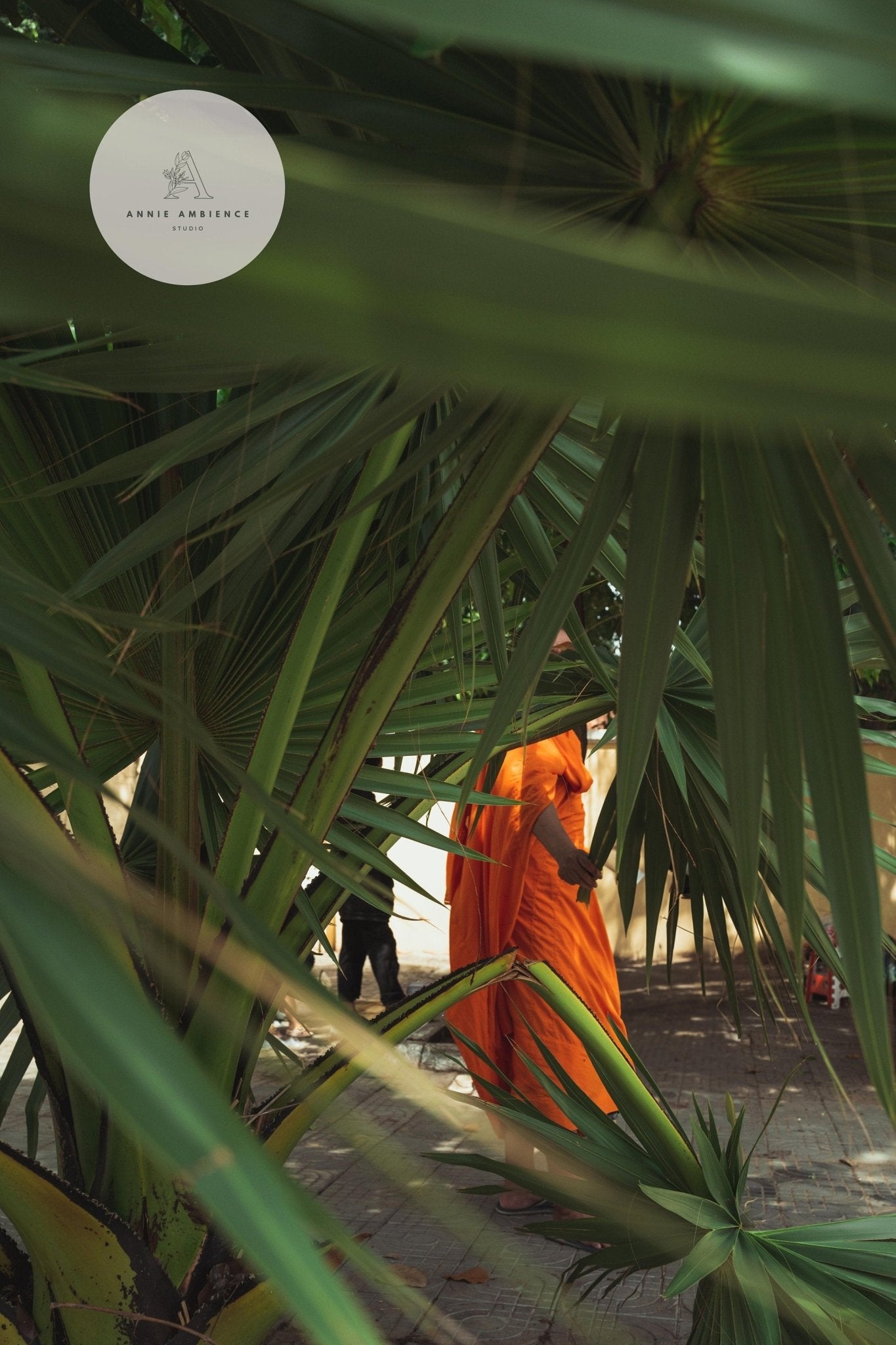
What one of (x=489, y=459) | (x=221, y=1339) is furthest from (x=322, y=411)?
(x=221, y=1339)

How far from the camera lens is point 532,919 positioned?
3879 mm

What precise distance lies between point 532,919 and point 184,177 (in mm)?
3378

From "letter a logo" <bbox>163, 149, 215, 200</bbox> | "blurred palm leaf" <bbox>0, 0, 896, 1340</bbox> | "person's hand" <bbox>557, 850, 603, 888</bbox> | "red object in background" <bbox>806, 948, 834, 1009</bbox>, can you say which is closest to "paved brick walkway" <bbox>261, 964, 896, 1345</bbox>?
"red object in background" <bbox>806, 948, 834, 1009</bbox>

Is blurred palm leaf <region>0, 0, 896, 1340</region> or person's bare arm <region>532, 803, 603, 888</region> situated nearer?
blurred palm leaf <region>0, 0, 896, 1340</region>

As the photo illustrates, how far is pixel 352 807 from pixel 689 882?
115 cm

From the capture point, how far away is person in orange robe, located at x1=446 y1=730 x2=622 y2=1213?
148 inches

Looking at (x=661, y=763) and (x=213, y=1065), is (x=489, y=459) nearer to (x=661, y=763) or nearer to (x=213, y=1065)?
(x=213, y=1065)

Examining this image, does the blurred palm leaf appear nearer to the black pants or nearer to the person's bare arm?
the person's bare arm

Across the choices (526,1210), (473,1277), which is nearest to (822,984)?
(526,1210)

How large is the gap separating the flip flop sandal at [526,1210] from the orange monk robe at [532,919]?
394 millimetres

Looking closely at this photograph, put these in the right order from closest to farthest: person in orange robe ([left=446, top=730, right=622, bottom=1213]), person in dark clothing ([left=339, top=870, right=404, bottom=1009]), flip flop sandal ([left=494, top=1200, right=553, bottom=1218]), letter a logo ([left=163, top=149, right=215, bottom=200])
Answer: letter a logo ([left=163, top=149, right=215, bottom=200]) → person in orange robe ([left=446, top=730, right=622, bottom=1213]) → flip flop sandal ([left=494, top=1200, right=553, bottom=1218]) → person in dark clothing ([left=339, top=870, right=404, bottom=1009])

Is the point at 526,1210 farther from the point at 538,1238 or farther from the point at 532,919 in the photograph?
the point at 532,919

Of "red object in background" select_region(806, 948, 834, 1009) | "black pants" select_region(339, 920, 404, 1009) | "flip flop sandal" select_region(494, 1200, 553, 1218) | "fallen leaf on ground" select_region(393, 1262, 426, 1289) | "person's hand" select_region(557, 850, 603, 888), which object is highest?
"person's hand" select_region(557, 850, 603, 888)

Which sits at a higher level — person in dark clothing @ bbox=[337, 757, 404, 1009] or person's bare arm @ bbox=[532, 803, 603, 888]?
person's bare arm @ bbox=[532, 803, 603, 888]
